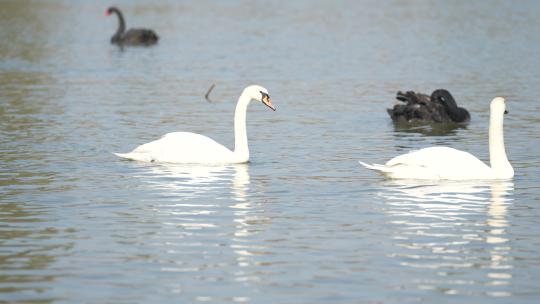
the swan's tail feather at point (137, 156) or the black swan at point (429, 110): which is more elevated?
the black swan at point (429, 110)

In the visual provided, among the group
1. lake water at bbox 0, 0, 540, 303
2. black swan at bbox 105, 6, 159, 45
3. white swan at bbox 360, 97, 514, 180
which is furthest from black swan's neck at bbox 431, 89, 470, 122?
black swan at bbox 105, 6, 159, 45

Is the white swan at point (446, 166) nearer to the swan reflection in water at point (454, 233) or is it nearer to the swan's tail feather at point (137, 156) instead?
the swan reflection in water at point (454, 233)

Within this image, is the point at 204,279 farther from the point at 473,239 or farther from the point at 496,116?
the point at 496,116

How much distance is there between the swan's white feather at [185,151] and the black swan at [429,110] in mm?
6310

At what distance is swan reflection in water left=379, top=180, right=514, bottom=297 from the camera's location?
9.69 metres

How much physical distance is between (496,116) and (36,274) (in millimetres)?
6916

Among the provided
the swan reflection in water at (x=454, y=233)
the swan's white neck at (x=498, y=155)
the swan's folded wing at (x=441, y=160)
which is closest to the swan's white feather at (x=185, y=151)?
the swan reflection in water at (x=454, y=233)

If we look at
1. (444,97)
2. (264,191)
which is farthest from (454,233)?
(444,97)

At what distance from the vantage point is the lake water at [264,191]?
9.68 m

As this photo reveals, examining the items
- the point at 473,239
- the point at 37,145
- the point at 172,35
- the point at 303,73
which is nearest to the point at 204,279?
the point at 473,239

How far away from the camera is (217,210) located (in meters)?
12.8

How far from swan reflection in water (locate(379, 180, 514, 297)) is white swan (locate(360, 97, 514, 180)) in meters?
0.09

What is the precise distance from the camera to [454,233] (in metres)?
11.4

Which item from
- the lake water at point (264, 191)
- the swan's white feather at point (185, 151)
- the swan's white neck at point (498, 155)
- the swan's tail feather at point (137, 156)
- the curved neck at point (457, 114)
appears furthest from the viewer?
the curved neck at point (457, 114)
